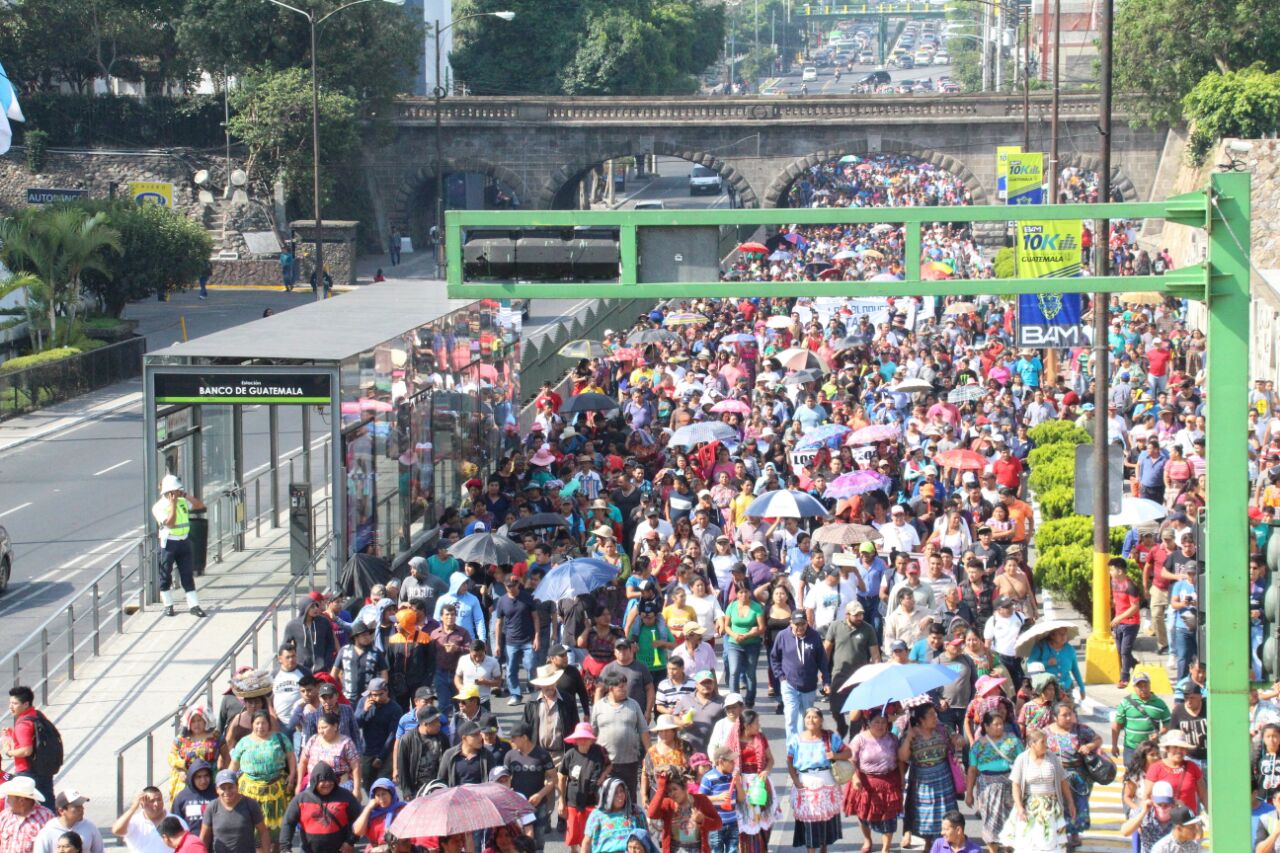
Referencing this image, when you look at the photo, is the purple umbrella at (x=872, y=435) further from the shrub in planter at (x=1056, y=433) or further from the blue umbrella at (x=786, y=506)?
the blue umbrella at (x=786, y=506)

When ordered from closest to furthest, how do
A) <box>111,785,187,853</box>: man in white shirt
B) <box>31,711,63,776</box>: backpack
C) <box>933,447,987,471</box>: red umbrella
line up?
1. <box>111,785,187,853</box>: man in white shirt
2. <box>31,711,63,776</box>: backpack
3. <box>933,447,987,471</box>: red umbrella

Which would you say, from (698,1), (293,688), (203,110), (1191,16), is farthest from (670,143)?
(293,688)

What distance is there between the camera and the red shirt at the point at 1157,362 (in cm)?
3200

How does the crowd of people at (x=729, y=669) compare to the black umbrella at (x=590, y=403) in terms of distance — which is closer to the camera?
the crowd of people at (x=729, y=669)

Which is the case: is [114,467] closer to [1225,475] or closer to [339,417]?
[339,417]

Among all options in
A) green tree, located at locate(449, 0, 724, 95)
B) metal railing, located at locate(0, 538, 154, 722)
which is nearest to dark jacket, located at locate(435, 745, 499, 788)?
metal railing, located at locate(0, 538, 154, 722)

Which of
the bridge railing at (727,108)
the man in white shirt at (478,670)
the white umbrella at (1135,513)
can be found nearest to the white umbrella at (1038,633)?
the man in white shirt at (478,670)

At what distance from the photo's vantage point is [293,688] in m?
14.4

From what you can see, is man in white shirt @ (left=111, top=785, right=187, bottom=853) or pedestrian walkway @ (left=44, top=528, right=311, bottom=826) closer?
man in white shirt @ (left=111, top=785, right=187, bottom=853)

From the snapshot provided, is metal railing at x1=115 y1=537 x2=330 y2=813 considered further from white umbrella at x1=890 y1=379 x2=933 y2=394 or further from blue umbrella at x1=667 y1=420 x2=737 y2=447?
white umbrella at x1=890 y1=379 x2=933 y2=394

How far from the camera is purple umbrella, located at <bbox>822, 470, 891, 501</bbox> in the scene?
822 inches

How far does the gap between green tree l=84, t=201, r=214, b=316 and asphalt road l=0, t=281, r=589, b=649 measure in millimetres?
4596

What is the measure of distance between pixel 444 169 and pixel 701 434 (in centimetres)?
5522

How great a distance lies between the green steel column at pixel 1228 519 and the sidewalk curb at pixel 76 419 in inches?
1142
